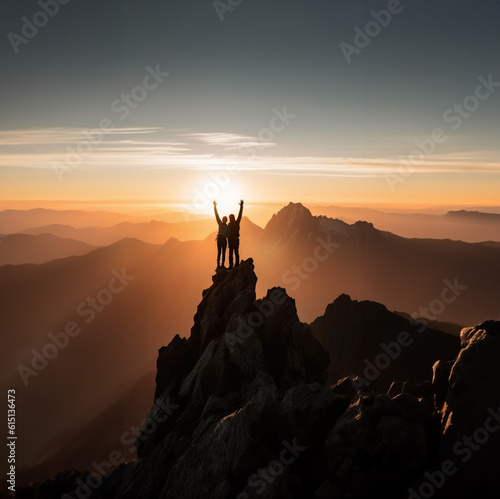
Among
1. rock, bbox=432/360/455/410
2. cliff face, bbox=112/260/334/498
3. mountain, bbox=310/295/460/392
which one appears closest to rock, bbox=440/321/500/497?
rock, bbox=432/360/455/410

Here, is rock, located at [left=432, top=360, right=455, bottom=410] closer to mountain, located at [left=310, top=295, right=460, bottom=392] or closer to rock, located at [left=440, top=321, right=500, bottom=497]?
rock, located at [left=440, top=321, right=500, bottom=497]

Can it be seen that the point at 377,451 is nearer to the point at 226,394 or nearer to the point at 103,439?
the point at 226,394

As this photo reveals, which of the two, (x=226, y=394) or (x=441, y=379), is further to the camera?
(x=226, y=394)

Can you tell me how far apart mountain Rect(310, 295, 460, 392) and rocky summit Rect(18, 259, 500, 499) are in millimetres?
61009

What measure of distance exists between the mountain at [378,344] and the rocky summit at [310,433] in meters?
61.0

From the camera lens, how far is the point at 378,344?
101312mm

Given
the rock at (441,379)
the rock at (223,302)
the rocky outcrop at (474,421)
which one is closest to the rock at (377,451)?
the rocky outcrop at (474,421)

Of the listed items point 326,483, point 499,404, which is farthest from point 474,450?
point 326,483

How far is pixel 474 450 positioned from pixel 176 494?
16.0 meters

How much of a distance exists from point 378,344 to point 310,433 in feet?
293

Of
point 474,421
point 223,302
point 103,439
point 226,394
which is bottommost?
point 103,439

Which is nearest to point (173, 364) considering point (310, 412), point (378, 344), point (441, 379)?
point (310, 412)

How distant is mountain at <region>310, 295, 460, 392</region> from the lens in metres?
88.3

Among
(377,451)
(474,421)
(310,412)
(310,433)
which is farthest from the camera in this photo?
(310,412)
